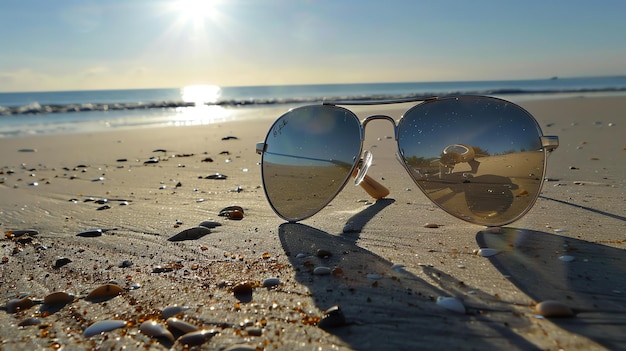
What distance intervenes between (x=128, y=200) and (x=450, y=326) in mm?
3521

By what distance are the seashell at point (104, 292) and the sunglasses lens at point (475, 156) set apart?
1825 mm

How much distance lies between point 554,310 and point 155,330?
142 cm

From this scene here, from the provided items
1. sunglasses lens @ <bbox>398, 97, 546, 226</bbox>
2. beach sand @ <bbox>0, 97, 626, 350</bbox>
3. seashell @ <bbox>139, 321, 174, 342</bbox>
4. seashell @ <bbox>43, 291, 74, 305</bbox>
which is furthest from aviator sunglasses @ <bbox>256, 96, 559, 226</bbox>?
seashell @ <bbox>139, 321, 174, 342</bbox>

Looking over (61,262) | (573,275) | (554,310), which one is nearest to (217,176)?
(61,262)

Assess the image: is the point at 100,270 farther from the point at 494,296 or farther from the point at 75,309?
the point at 494,296

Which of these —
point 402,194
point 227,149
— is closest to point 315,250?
point 402,194

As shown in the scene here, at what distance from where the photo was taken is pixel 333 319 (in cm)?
191

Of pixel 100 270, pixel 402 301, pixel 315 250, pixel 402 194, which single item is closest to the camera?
pixel 402 301

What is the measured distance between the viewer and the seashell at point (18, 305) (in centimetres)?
223

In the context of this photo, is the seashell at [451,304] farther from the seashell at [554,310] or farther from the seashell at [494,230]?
the seashell at [494,230]

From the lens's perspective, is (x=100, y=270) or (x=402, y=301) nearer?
(x=402, y=301)

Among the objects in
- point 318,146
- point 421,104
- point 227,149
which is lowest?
point 227,149

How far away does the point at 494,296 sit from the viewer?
2.13 metres

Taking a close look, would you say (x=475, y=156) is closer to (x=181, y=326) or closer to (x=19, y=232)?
(x=181, y=326)
